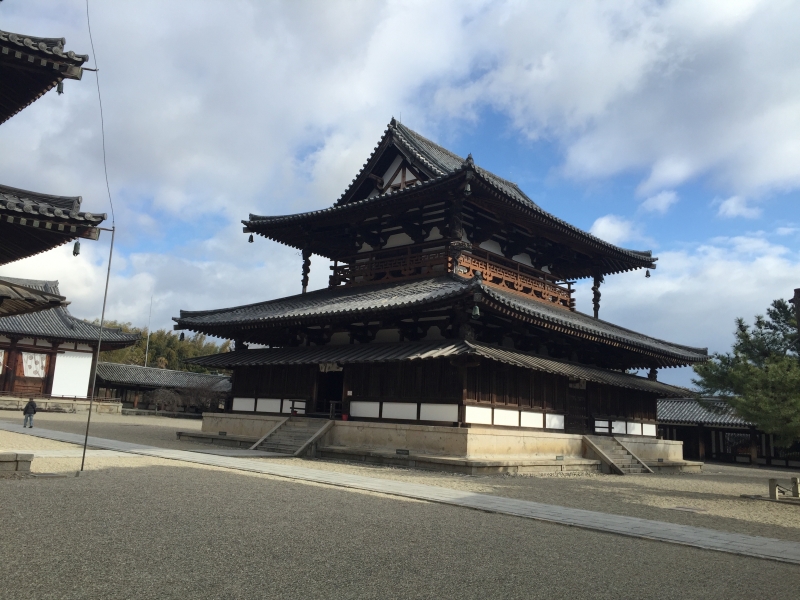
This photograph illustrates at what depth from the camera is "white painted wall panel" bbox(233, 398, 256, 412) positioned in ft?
81.6

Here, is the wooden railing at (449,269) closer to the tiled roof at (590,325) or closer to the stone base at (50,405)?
the tiled roof at (590,325)

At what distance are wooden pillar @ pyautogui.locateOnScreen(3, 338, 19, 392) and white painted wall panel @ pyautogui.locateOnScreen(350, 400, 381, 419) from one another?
112ft

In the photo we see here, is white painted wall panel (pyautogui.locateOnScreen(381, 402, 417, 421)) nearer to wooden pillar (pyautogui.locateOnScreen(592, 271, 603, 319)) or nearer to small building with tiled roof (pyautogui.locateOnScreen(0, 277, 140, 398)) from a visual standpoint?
wooden pillar (pyautogui.locateOnScreen(592, 271, 603, 319))

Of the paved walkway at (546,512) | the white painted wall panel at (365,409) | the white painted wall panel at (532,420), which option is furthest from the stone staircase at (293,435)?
the white painted wall panel at (532,420)

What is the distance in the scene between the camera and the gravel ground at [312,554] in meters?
5.69

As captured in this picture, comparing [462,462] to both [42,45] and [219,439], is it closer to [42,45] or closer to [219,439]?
[219,439]

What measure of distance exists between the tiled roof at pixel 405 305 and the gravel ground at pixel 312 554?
8.66m

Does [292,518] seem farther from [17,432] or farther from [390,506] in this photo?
[17,432]

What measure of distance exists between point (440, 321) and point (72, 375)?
122ft

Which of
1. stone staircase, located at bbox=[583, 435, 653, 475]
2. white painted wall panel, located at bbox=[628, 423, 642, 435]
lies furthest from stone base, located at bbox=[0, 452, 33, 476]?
white painted wall panel, located at bbox=[628, 423, 642, 435]

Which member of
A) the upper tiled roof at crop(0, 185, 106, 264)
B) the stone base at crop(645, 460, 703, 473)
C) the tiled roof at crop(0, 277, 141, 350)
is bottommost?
the stone base at crop(645, 460, 703, 473)

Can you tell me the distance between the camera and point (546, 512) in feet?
36.3

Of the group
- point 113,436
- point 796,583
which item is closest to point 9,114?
point 796,583

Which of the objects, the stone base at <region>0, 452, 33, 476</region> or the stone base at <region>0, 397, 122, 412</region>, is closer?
the stone base at <region>0, 452, 33, 476</region>
